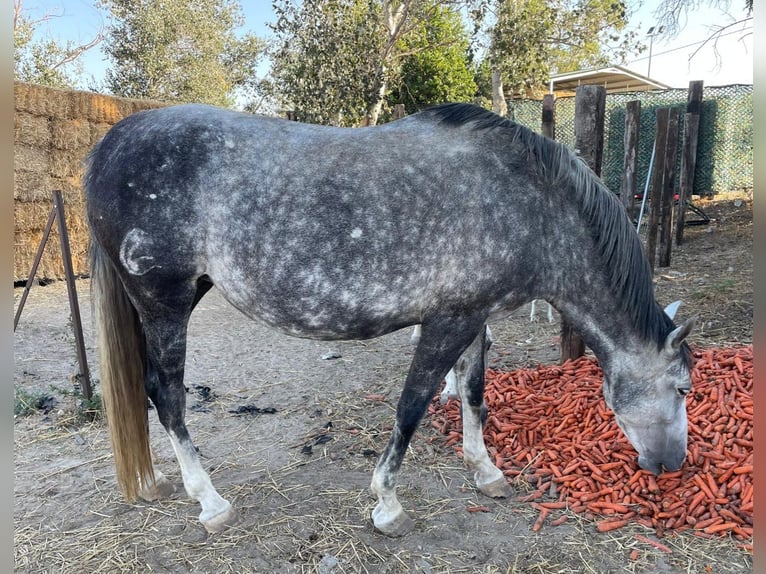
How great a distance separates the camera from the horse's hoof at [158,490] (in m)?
2.95

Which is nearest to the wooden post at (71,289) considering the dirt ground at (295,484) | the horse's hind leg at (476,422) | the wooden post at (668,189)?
the dirt ground at (295,484)

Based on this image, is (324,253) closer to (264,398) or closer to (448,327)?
(448,327)

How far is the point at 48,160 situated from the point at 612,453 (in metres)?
8.98

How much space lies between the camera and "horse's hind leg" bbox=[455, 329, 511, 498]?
298 cm

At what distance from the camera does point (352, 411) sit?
4066 millimetres

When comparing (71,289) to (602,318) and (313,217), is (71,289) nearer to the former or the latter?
(313,217)

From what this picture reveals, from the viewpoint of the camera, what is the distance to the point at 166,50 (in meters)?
17.7

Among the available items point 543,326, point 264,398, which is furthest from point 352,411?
point 543,326

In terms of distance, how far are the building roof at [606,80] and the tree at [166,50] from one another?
11.9m

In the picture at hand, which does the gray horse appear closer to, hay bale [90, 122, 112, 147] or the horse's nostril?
the horse's nostril

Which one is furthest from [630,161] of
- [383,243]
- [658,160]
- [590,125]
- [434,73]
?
[434,73]

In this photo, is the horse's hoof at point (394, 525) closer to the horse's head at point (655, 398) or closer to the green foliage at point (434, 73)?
the horse's head at point (655, 398)

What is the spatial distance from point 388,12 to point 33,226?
10407mm

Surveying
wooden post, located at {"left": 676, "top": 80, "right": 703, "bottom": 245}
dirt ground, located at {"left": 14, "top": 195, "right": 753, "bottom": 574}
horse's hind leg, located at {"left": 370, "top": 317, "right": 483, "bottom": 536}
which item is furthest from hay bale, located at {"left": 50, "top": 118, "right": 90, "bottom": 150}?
wooden post, located at {"left": 676, "top": 80, "right": 703, "bottom": 245}
